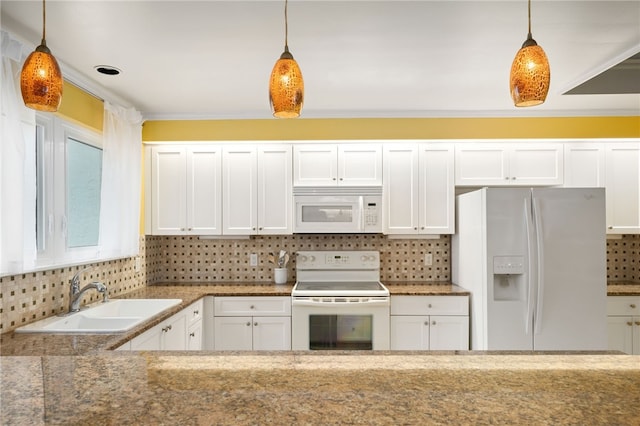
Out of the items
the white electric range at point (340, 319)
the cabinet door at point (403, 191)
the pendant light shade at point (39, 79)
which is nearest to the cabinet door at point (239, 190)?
the white electric range at point (340, 319)

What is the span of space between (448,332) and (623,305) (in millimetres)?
1476

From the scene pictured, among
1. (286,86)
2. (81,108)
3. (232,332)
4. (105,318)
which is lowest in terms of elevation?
(232,332)

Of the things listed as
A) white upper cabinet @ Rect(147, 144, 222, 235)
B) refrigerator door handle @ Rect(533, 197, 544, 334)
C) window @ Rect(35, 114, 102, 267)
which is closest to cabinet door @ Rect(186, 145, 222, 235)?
white upper cabinet @ Rect(147, 144, 222, 235)

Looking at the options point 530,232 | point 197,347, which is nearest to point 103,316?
point 197,347

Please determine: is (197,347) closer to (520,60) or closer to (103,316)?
(103,316)

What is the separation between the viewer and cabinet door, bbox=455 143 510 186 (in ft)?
11.8

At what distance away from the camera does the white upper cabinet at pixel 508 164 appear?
3592 mm

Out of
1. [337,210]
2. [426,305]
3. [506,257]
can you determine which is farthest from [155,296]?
[506,257]

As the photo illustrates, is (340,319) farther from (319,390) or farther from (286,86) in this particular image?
(319,390)

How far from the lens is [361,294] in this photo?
3268 millimetres

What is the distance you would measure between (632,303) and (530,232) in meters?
1.29

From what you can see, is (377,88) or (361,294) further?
(361,294)

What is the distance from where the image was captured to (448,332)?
335cm

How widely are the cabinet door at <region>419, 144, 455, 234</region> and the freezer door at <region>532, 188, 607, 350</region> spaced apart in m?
0.78
